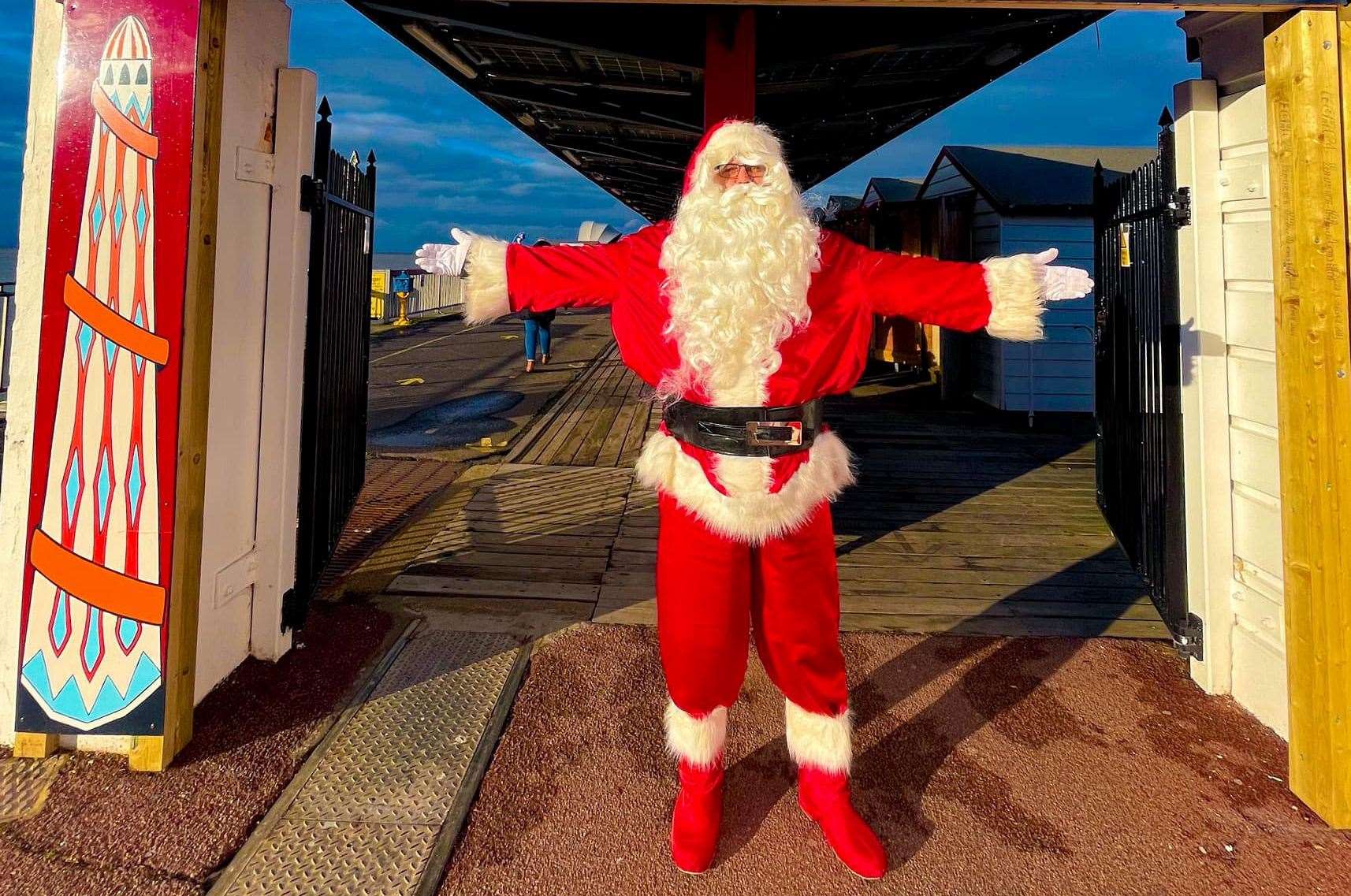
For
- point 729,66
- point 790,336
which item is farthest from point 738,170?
point 729,66

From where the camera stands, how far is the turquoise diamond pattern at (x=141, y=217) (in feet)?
7.14

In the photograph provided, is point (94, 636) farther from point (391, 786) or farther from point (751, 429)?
point (751, 429)

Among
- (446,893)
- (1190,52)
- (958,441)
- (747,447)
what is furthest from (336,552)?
(958,441)

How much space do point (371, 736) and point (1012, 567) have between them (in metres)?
3.41

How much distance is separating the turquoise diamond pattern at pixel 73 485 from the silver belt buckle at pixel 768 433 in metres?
2.02

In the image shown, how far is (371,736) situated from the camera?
Answer: 8.11 ft

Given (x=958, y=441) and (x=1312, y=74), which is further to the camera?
(x=958, y=441)

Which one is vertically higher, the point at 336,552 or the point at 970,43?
the point at 970,43

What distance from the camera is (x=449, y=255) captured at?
2.13 metres

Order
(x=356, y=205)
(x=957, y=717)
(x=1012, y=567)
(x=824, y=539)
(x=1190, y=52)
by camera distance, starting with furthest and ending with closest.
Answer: (x=1012, y=567), (x=356, y=205), (x=1190, y=52), (x=957, y=717), (x=824, y=539)

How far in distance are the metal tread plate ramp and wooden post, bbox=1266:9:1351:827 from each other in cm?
247

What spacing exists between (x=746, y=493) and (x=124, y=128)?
6.95ft

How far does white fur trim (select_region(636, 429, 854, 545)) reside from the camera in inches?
74.9

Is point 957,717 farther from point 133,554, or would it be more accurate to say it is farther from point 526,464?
point 526,464
